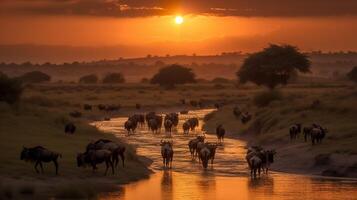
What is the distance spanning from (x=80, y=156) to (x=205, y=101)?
73.3 m

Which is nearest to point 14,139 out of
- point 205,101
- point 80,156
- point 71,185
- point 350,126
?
point 80,156

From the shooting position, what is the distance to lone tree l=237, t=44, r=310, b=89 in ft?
294

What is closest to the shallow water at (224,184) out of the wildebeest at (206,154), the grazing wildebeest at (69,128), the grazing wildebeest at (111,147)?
the wildebeest at (206,154)

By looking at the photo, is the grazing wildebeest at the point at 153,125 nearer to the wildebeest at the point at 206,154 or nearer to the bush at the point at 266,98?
the bush at the point at 266,98

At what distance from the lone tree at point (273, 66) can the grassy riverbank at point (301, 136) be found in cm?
1875

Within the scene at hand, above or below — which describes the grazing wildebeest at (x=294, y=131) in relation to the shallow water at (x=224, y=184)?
above

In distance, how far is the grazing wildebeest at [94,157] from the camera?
1196 inches

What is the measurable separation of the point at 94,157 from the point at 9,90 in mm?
22030

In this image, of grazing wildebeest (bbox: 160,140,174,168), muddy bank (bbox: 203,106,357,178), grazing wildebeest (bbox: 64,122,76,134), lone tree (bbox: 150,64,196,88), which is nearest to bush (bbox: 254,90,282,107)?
muddy bank (bbox: 203,106,357,178)

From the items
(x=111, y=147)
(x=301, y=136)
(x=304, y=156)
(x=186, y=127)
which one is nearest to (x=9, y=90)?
(x=186, y=127)

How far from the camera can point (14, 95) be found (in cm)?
5116

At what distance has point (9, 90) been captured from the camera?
50969mm

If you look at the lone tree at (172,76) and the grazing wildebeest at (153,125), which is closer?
the grazing wildebeest at (153,125)

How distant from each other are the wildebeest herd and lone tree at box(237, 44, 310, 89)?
142 feet
